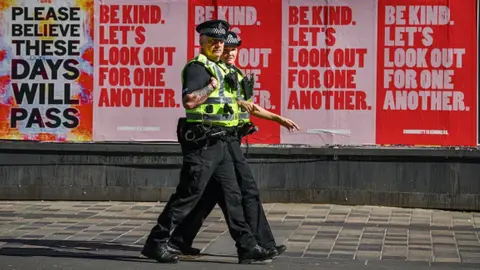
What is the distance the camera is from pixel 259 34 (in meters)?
12.4

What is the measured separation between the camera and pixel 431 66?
12164mm

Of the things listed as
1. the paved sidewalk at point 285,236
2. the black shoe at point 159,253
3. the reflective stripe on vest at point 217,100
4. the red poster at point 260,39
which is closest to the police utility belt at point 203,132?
the reflective stripe on vest at point 217,100

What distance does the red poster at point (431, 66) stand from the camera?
39.8 feet

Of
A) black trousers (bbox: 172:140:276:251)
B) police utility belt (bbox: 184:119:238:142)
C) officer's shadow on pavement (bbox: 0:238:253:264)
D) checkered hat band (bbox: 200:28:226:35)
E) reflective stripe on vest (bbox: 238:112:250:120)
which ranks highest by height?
checkered hat band (bbox: 200:28:226:35)

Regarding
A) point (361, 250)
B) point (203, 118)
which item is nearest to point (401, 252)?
point (361, 250)

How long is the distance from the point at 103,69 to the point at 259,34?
188cm

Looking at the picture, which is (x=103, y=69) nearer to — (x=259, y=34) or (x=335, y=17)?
(x=259, y=34)

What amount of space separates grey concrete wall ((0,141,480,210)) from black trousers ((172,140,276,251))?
12.2 feet

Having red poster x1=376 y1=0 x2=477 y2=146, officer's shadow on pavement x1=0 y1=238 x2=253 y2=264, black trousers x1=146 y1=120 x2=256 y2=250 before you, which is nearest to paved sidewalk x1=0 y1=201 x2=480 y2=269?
officer's shadow on pavement x1=0 y1=238 x2=253 y2=264

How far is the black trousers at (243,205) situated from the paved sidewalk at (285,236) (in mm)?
216

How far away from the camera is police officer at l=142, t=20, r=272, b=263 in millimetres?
8484

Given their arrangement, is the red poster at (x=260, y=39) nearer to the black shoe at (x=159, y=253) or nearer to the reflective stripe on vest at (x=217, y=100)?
the reflective stripe on vest at (x=217, y=100)

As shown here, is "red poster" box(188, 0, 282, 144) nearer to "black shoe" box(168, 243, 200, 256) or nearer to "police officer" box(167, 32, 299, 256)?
"police officer" box(167, 32, 299, 256)

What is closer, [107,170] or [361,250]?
[361,250]
